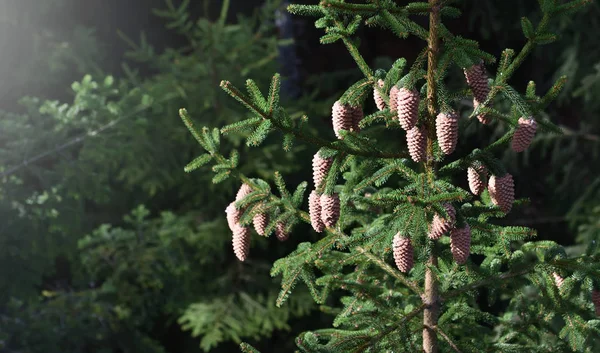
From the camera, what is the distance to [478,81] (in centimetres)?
228

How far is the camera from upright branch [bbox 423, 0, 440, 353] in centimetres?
226

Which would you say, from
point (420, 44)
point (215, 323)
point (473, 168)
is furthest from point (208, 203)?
point (473, 168)

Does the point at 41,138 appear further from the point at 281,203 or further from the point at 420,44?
the point at 420,44

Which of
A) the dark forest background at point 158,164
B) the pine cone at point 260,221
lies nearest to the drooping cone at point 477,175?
the pine cone at point 260,221

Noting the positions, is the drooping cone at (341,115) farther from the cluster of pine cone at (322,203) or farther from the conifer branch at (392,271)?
the conifer branch at (392,271)

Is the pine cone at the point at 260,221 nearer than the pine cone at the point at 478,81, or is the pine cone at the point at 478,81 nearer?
the pine cone at the point at 478,81

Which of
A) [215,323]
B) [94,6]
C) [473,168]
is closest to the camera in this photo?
[473,168]

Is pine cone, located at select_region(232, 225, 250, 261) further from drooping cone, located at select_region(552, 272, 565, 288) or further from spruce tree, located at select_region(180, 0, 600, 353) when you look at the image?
drooping cone, located at select_region(552, 272, 565, 288)

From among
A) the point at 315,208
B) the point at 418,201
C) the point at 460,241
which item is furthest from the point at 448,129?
the point at 315,208

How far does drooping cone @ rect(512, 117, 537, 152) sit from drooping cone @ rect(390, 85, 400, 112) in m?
0.35

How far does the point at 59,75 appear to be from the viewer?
23.0 feet

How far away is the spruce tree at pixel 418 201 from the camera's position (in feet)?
7.08

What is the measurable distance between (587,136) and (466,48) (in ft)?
18.5

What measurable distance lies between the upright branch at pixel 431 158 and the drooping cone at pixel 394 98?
4.0 inches
